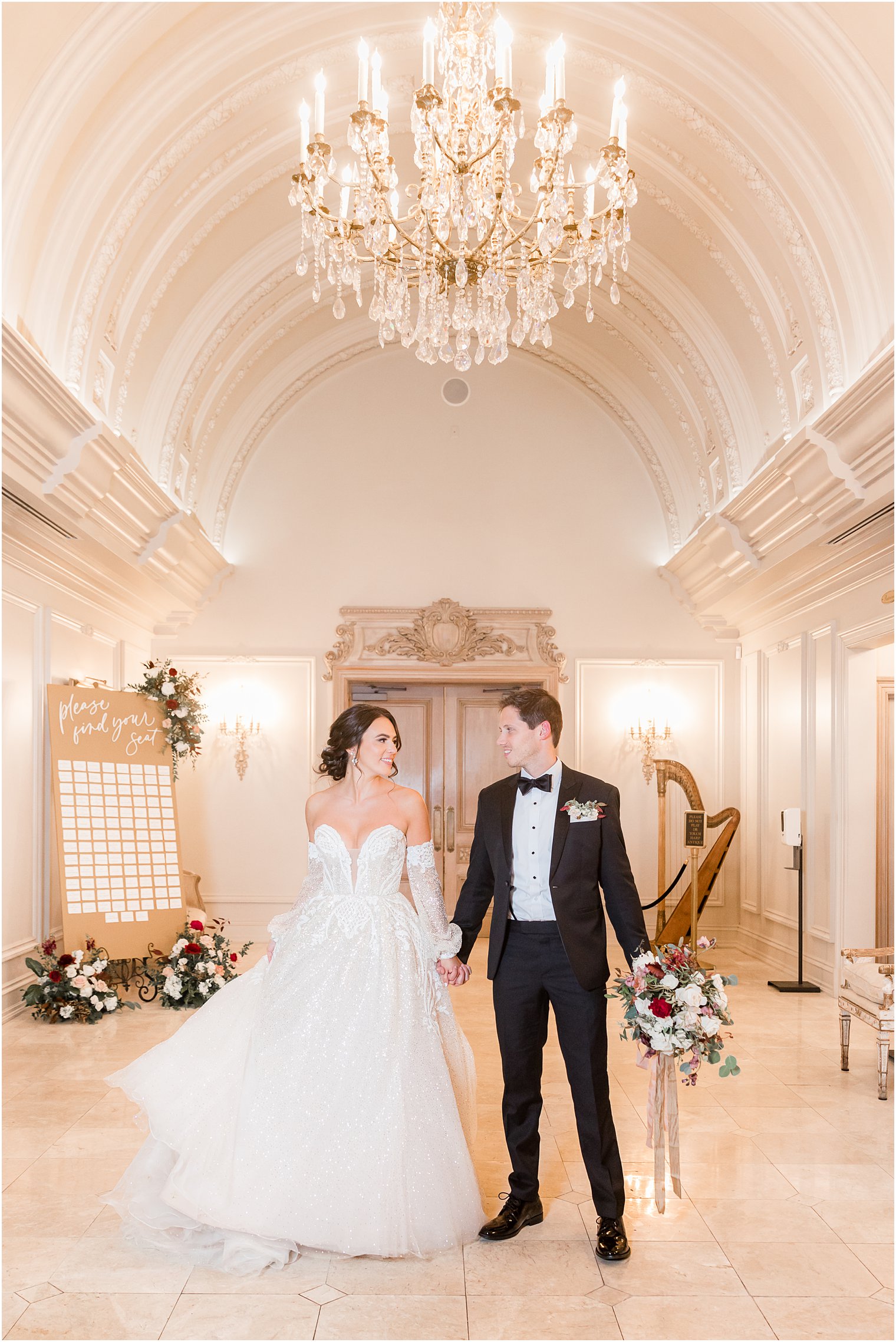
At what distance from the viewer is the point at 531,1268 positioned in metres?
3.47

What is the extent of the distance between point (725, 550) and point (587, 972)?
6025 mm

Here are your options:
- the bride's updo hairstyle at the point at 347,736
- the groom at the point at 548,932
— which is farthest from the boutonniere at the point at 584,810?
the bride's updo hairstyle at the point at 347,736

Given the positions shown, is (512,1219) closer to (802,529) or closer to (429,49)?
(429,49)

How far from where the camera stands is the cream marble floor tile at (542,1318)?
121 inches

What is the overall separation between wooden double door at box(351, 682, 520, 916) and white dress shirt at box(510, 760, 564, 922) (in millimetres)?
7065

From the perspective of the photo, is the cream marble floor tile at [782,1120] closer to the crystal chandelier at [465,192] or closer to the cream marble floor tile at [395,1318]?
the cream marble floor tile at [395,1318]

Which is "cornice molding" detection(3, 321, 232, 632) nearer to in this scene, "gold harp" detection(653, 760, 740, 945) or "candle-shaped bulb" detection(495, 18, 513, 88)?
"candle-shaped bulb" detection(495, 18, 513, 88)

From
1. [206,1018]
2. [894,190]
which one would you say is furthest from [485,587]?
[206,1018]

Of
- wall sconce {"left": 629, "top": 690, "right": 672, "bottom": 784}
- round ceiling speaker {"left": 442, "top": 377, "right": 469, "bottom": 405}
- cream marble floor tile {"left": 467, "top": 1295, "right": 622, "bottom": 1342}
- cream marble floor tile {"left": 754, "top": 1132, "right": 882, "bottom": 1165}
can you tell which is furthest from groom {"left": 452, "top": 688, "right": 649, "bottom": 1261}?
round ceiling speaker {"left": 442, "top": 377, "right": 469, "bottom": 405}

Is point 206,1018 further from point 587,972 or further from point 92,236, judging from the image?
point 92,236

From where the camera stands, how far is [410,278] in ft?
18.4

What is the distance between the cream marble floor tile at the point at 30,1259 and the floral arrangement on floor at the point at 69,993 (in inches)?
137

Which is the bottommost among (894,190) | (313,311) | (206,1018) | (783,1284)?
(783,1284)

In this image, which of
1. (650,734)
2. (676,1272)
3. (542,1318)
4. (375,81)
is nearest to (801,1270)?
(676,1272)
